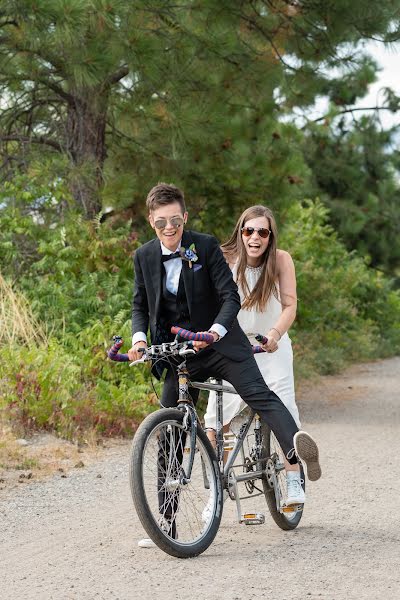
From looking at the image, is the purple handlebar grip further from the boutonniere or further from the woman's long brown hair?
the woman's long brown hair

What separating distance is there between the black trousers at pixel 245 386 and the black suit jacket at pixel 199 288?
6cm

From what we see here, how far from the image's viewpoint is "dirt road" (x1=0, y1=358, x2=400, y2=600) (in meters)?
5.26

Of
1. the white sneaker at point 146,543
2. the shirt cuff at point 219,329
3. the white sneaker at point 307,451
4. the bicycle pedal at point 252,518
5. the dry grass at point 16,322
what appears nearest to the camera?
the shirt cuff at point 219,329

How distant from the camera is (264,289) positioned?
7.05 m

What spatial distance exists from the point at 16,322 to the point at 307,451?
5723 millimetres

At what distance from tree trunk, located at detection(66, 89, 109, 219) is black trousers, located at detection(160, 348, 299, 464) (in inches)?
268

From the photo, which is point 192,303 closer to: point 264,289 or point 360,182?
point 264,289

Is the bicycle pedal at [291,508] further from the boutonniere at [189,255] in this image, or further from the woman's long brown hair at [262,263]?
the boutonniere at [189,255]

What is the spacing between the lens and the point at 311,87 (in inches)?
534

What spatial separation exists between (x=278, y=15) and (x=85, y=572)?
340 inches

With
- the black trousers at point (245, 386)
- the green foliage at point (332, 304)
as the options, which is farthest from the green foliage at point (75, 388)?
the green foliage at point (332, 304)

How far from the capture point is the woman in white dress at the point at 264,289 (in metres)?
7.02

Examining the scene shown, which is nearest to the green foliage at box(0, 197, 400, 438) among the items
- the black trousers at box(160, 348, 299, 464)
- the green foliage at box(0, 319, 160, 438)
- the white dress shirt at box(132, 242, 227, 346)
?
the green foliage at box(0, 319, 160, 438)

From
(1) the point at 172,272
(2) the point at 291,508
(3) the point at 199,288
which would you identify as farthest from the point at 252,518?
(1) the point at 172,272
